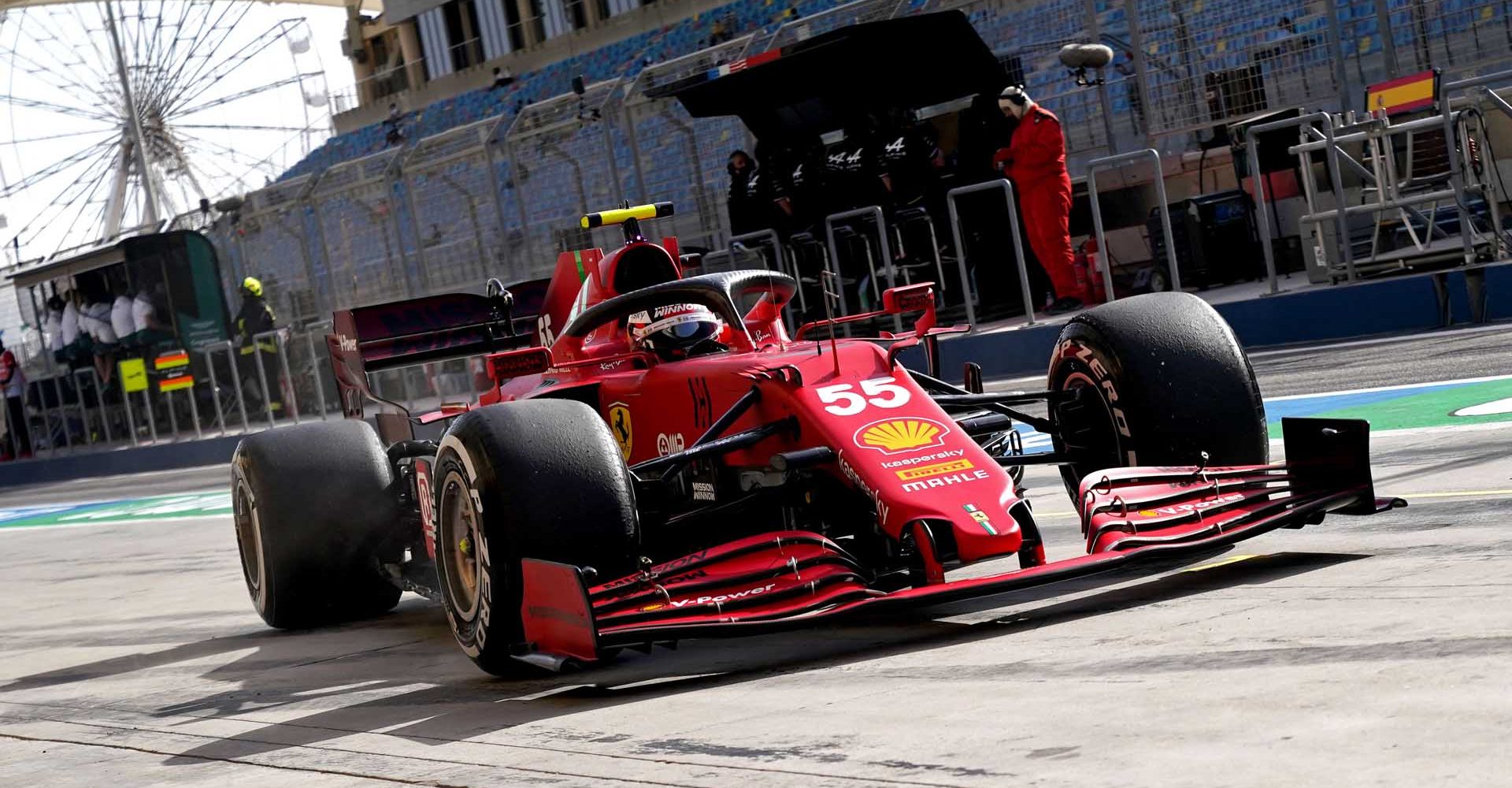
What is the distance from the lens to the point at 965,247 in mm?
17328

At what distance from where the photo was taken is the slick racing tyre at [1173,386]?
610 centimetres

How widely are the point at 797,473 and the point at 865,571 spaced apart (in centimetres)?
59

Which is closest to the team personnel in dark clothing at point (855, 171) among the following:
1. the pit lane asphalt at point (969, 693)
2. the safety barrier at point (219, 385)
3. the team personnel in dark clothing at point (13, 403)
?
the safety barrier at point (219, 385)

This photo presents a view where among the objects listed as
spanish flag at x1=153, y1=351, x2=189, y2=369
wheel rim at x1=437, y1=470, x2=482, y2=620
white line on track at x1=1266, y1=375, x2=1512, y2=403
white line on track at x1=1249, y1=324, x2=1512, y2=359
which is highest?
spanish flag at x1=153, y1=351, x2=189, y2=369

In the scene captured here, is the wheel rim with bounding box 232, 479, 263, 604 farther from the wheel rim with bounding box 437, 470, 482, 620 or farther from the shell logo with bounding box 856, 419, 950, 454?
the shell logo with bounding box 856, 419, 950, 454

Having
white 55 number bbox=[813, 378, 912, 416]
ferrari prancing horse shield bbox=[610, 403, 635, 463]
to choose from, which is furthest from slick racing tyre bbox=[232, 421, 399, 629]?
white 55 number bbox=[813, 378, 912, 416]

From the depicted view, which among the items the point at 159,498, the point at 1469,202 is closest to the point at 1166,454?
the point at 1469,202

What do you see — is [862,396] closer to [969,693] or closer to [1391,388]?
[969,693]

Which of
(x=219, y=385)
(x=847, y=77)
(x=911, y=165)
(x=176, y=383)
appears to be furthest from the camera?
(x=219, y=385)

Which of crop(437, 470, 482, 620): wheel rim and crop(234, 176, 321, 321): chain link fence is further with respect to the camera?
crop(234, 176, 321, 321): chain link fence

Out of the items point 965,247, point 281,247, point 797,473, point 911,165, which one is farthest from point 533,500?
point 281,247

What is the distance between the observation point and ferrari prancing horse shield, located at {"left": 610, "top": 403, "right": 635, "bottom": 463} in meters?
6.95

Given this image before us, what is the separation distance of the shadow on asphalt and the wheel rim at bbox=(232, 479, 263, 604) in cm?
138

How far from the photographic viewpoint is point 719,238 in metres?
20.4
